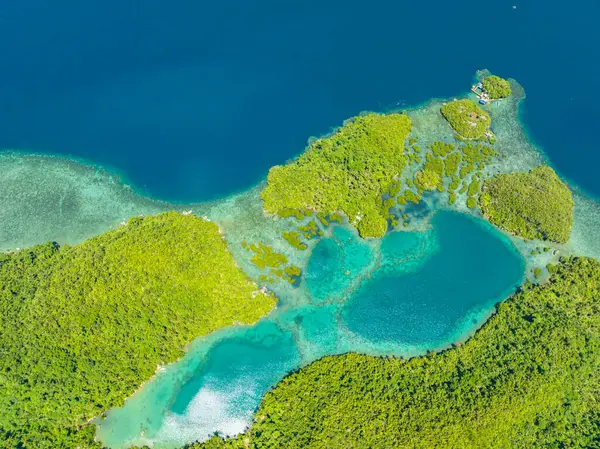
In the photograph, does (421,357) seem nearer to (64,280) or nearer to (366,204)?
(366,204)

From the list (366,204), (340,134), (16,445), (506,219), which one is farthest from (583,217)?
(16,445)

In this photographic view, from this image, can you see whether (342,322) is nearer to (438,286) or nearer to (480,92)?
(438,286)

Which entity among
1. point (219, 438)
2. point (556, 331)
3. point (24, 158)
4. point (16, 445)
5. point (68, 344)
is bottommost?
point (556, 331)

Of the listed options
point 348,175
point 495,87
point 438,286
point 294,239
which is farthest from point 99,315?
point 495,87

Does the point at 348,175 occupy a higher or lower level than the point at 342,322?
higher

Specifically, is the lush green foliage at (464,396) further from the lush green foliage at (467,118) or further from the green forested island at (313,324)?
the lush green foliage at (467,118)

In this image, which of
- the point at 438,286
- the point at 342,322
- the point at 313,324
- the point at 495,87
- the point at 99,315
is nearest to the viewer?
the point at 99,315

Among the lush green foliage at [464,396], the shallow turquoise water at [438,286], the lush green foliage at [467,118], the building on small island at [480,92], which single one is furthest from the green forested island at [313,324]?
the building on small island at [480,92]
